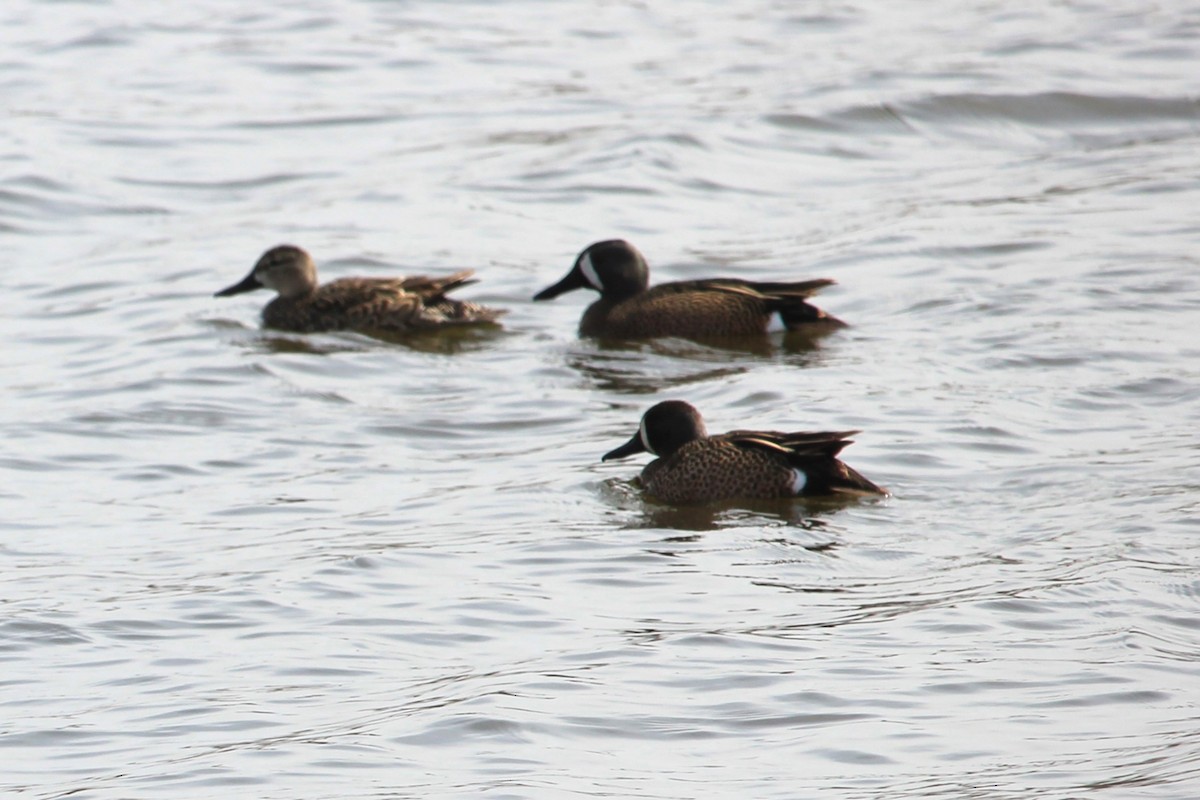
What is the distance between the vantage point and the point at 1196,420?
9828 mm

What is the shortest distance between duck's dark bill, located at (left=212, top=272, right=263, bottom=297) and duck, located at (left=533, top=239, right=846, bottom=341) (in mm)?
1977

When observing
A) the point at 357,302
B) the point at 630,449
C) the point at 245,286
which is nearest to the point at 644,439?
the point at 630,449

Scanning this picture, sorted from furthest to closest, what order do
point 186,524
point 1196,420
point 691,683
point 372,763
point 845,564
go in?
point 1196,420
point 186,524
point 845,564
point 691,683
point 372,763

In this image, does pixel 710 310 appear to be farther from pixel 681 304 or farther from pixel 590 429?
pixel 590 429

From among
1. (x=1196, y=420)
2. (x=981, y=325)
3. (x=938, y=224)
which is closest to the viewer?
(x=1196, y=420)

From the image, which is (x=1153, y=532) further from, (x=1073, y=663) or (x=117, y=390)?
(x=117, y=390)

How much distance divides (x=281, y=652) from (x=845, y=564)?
222 centimetres

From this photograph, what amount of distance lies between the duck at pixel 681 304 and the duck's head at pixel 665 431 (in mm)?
2739

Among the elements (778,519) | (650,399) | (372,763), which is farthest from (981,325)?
(372,763)

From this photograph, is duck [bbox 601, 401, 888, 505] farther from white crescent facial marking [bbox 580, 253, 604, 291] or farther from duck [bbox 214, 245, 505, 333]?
duck [bbox 214, 245, 505, 333]

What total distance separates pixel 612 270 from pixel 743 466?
382 centimetres

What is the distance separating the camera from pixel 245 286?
13.1 metres

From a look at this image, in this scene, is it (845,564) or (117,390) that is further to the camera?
(117,390)

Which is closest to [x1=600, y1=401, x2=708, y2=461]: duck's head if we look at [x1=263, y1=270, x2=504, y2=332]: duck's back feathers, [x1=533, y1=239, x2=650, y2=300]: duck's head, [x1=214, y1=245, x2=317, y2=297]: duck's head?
[x1=533, y1=239, x2=650, y2=300]: duck's head
